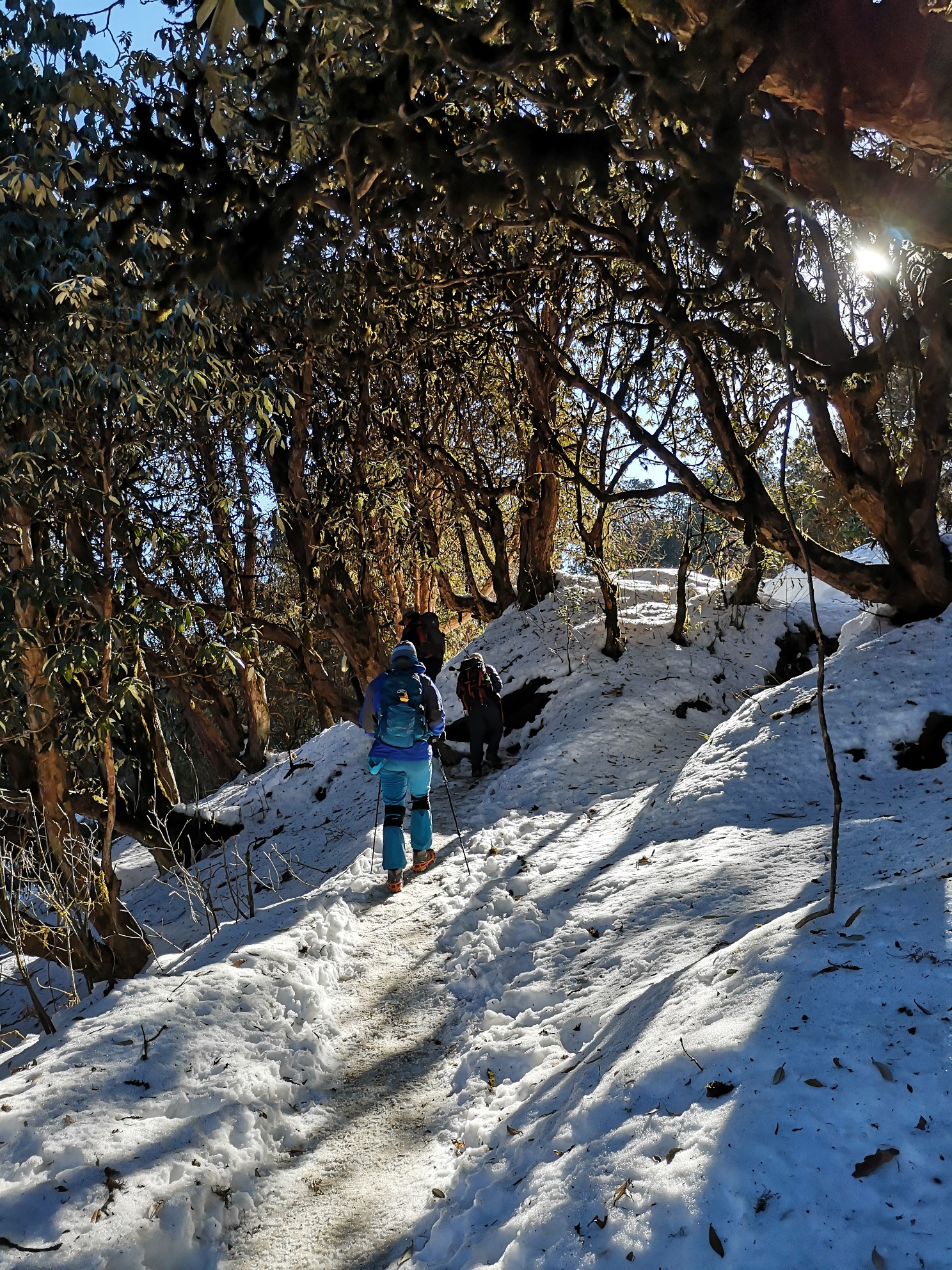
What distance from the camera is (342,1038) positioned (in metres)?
4.78

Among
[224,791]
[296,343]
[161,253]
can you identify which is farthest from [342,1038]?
[224,791]

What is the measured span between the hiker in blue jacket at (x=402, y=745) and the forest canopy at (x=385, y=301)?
1.45 metres

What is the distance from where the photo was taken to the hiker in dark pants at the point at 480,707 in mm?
10727

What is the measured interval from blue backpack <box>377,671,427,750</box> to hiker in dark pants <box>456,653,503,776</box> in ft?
10.9

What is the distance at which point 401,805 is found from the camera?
24.1ft

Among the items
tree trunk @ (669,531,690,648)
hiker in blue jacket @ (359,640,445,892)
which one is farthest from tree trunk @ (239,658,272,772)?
hiker in blue jacket @ (359,640,445,892)

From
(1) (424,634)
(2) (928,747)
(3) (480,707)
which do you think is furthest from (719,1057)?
(1) (424,634)

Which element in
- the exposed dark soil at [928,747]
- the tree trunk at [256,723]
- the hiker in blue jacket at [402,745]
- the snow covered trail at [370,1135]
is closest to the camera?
the snow covered trail at [370,1135]

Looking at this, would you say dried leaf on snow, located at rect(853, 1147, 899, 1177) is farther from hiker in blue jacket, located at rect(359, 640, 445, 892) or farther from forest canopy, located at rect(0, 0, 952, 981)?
hiker in blue jacket, located at rect(359, 640, 445, 892)

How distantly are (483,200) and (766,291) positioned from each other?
312cm

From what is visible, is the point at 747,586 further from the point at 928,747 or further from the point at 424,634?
the point at 928,747

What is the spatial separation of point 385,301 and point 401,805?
572cm

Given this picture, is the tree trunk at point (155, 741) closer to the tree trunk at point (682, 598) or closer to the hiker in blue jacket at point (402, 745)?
the hiker in blue jacket at point (402, 745)

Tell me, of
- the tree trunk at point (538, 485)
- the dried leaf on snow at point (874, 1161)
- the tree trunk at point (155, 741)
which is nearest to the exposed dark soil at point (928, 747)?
the dried leaf on snow at point (874, 1161)
